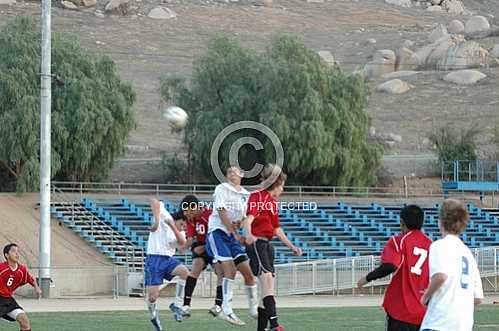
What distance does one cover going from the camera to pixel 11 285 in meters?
16.9

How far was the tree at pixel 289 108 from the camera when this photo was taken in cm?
5509

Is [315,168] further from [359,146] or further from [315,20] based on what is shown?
[315,20]

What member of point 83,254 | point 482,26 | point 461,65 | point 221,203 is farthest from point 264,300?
point 482,26

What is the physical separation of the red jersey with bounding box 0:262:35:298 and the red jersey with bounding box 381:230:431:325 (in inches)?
251

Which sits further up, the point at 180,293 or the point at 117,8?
the point at 117,8

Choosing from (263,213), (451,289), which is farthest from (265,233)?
(451,289)

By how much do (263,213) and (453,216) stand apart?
584 centimetres

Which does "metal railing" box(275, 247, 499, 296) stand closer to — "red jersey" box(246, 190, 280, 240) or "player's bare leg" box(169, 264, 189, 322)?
"player's bare leg" box(169, 264, 189, 322)

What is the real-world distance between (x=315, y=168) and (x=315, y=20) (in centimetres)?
9524

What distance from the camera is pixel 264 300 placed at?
1583 centimetres

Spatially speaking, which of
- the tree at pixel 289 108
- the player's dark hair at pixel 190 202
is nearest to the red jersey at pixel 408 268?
the player's dark hair at pixel 190 202

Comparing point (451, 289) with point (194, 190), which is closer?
point (451, 289)

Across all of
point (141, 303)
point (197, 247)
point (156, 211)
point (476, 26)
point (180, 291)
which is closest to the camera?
point (156, 211)

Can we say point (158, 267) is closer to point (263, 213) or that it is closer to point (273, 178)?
point (263, 213)
